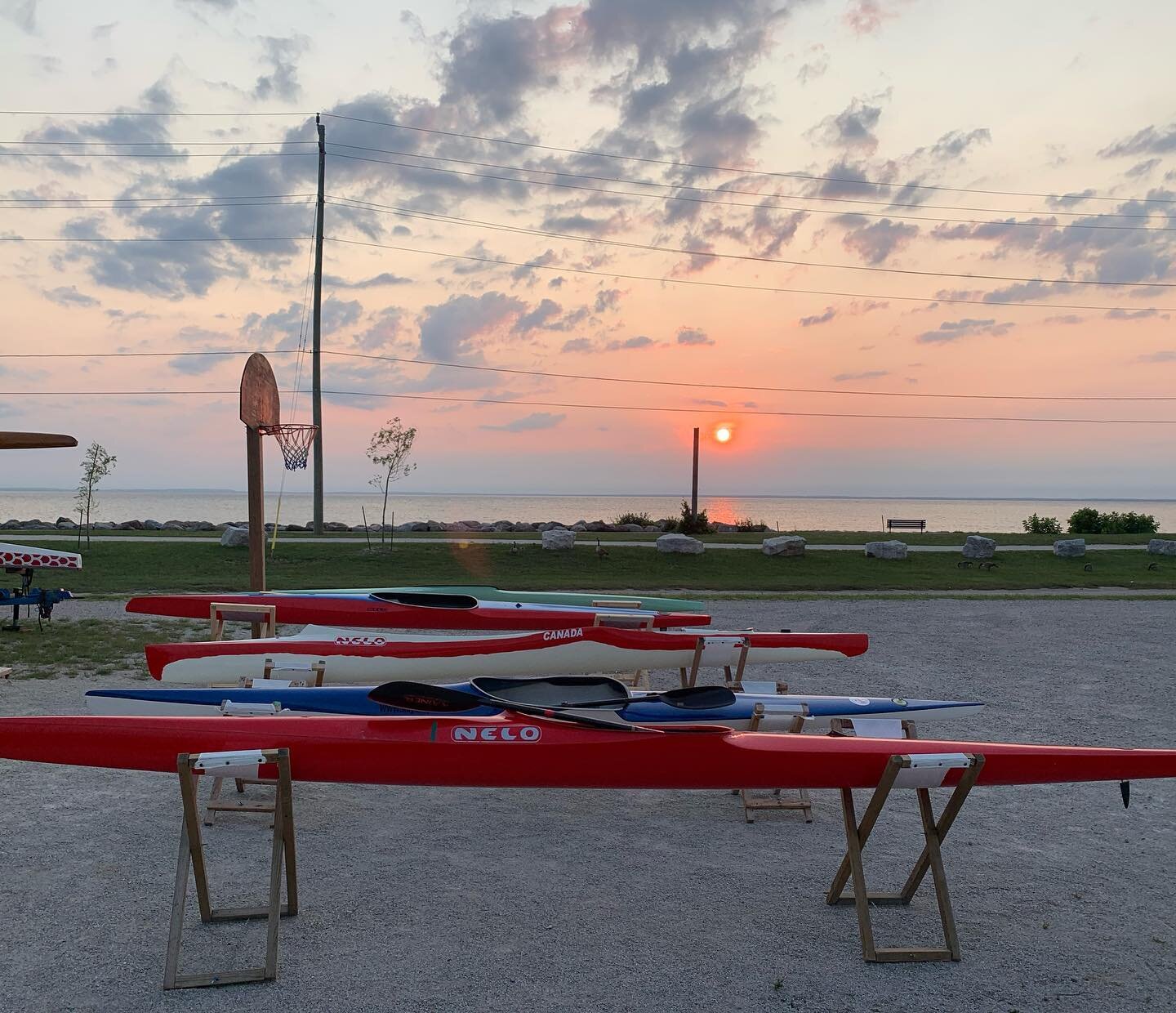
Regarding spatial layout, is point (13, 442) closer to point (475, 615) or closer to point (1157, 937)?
point (475, 615)

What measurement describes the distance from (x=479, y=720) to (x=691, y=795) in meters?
2.28

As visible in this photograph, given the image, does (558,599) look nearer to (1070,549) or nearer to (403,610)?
(403,610)

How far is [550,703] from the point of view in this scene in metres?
4.88

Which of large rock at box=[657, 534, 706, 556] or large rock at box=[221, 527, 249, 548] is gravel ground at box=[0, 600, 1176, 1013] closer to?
large rock at box=[221, 527, 249, 548]

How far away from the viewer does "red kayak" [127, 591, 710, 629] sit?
8.77 m

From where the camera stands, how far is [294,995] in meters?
3.55

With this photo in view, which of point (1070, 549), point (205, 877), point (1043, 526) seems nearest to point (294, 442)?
point (205, 877)

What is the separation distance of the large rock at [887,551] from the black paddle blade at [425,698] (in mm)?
19292

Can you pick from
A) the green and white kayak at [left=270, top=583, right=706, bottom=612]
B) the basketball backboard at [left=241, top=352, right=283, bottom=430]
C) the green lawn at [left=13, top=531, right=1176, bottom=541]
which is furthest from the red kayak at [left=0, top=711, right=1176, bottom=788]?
the green lawn at [left=13, top=531, right=1176, bottom=541]

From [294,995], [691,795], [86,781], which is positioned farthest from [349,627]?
[294,995]

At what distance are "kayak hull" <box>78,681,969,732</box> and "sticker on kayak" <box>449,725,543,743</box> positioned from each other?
73 centimetres

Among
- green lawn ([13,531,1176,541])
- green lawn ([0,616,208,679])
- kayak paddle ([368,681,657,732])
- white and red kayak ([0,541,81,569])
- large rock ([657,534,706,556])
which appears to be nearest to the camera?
kayak paddle ([368,681,657,732])

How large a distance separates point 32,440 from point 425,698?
7.09 meters

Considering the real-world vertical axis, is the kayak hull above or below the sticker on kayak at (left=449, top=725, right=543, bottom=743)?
below
